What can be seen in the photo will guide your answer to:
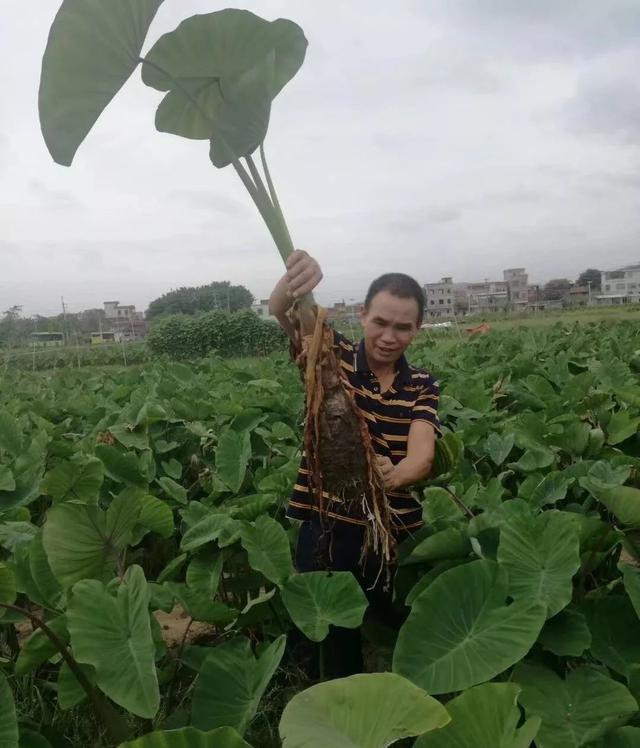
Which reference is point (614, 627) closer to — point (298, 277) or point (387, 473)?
point (387, 473)

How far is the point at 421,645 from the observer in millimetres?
1136

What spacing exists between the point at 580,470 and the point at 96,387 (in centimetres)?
424

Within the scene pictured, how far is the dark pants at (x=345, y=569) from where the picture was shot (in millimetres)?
1719

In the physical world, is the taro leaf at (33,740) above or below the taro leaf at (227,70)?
below

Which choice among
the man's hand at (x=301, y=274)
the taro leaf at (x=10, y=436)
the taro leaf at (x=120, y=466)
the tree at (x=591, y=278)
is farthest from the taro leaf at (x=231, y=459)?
the tree at (x=591, y=278)

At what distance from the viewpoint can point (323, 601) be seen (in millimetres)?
1323

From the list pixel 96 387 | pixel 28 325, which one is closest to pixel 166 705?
pixel 96 387

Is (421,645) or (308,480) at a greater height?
(308,480)

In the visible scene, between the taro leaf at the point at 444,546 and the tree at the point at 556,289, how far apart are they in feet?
204

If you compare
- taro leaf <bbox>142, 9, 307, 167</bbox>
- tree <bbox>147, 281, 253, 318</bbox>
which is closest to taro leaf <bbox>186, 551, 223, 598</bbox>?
taro leaf <bbox>142, 9, 307, 167</bbox>

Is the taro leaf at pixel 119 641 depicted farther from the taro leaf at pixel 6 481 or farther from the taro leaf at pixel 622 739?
the taro leaf at pixel 6 481

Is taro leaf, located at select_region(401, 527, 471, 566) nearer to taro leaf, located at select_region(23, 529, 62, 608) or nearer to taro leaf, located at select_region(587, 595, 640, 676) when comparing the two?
taro leaf, located at select_region(587, 595, 640, 676)

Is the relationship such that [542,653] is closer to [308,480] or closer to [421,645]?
[421,645]

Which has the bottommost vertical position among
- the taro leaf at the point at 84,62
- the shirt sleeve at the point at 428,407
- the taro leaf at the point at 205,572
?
the taro leaf at the point at 205,572
